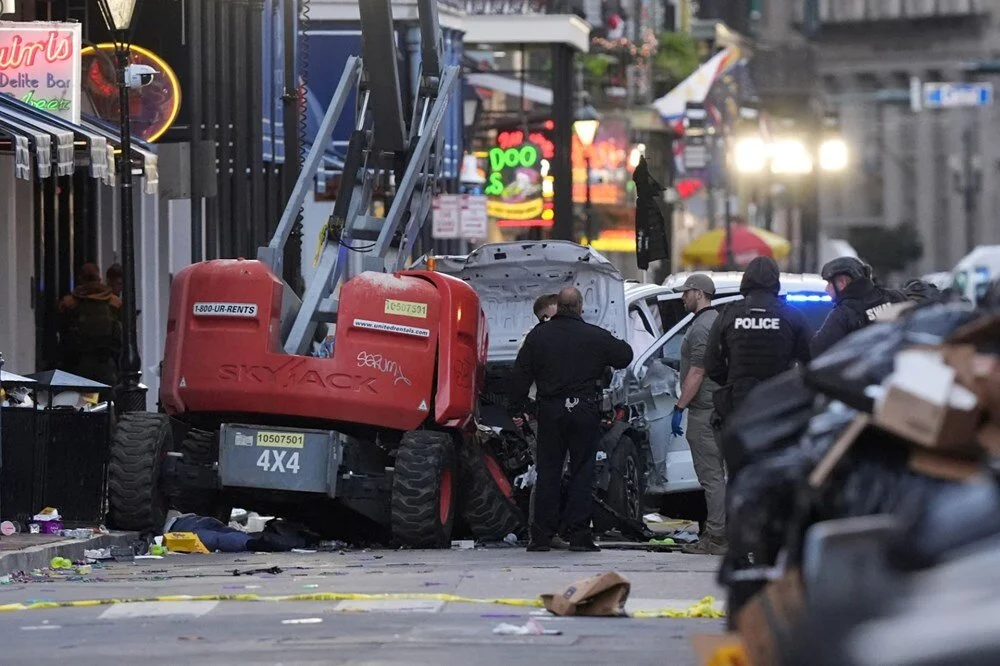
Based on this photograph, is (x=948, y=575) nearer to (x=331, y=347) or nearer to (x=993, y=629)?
(x=993, y=629)

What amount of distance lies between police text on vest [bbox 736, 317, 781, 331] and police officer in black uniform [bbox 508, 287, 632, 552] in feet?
3.71

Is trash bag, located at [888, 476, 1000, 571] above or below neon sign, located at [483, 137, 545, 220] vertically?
below

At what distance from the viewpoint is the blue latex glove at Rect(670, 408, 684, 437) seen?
57.8 feet

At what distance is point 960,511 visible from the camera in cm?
582

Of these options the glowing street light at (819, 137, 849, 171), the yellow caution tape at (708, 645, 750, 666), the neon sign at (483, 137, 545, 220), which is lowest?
the yellow caution tape at (708, 645, 750, 666)

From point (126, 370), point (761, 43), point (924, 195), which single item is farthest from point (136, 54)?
point (924, 195)

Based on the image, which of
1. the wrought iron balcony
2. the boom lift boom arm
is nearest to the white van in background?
the wrought iron balcony

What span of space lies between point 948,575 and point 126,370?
1433 cm

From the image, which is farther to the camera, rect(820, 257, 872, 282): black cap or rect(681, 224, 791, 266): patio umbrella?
rect(681, 224, 791, 266): patio umbrella

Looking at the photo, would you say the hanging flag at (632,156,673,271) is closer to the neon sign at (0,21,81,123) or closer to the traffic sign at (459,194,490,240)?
the neon sign at (0,21,81,123)

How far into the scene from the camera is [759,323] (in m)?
15.0

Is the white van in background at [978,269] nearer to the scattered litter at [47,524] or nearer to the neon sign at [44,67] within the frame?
the neon sign at [44,67]

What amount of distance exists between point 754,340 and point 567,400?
60.0 inches

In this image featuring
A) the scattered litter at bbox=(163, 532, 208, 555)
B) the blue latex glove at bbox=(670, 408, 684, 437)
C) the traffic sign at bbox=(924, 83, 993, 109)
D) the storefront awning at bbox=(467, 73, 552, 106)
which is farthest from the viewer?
the traffic sign at bbox=(924, 83, 993, 109)
